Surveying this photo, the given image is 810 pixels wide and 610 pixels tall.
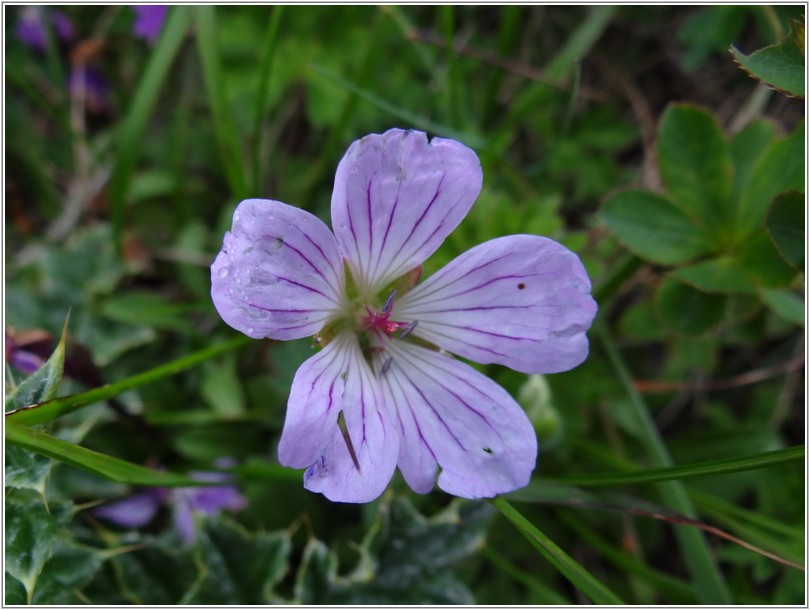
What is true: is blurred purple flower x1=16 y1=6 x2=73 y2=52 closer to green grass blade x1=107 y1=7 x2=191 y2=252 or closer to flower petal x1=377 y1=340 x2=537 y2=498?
green grass blade x1=107 y1=7 x2=191 y2=252

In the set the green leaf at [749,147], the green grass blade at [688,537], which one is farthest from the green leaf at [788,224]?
the green grass blade at [688,537]

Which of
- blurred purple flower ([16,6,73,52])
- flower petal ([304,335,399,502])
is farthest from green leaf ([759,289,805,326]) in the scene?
blurred purple flower ([16,6,73,52])

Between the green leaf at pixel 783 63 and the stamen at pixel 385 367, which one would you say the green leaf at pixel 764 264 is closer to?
the green leaf at pixel 783 63

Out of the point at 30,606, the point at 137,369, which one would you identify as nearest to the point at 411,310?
the point at 30,606

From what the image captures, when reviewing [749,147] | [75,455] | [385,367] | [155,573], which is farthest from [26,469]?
[749,147]

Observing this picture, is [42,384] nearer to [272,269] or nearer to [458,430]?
[272,269]

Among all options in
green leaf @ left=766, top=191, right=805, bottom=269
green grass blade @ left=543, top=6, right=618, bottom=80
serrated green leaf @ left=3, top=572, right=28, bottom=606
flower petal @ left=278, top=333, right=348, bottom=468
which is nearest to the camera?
flower petal @ left=278, top=333, right=348, bottom=468

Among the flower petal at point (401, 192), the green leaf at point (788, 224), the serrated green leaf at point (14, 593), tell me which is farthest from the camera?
the green leaf at point (788, 224)
